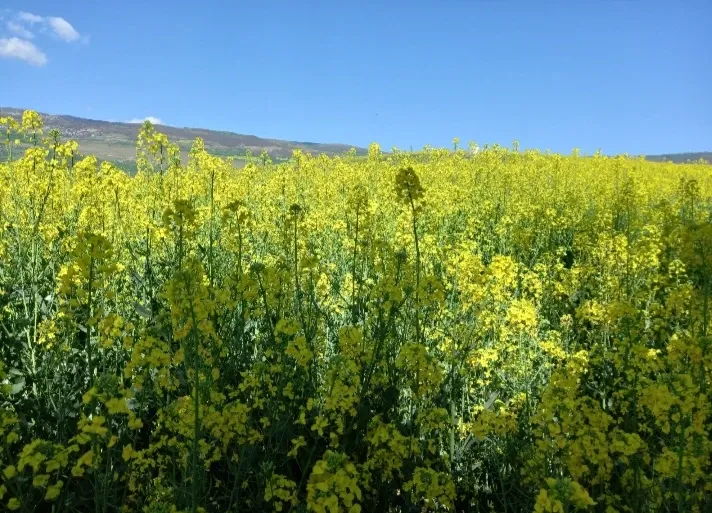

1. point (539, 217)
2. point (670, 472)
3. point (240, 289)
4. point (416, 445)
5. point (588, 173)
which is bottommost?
point (416, 445)

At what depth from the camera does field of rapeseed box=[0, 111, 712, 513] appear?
2020mm

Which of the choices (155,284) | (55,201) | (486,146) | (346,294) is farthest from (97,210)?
(486,146)

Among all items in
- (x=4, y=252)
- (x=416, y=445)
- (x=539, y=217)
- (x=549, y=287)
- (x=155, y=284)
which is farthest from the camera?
(x=539, y=217)

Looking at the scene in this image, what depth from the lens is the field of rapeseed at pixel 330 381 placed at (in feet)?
6.63

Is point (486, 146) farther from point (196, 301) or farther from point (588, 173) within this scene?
point (196, 301)

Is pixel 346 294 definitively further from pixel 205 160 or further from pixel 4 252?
pixel 4 252

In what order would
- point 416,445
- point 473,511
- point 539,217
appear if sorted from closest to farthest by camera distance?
point 416,445 < point 473,511 < point 539,217

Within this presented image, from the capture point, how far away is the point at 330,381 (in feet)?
7.50

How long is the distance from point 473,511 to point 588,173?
1397 centimetres

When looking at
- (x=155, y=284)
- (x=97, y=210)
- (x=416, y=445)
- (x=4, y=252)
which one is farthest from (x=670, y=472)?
(x=4, y=252)

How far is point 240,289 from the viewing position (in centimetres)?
287

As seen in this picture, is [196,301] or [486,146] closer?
[196,301]

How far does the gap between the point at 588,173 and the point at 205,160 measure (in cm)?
1206

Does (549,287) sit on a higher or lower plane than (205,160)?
lower
